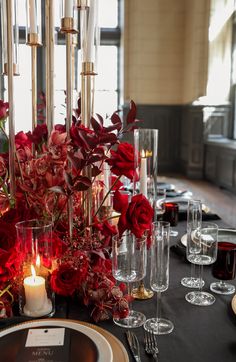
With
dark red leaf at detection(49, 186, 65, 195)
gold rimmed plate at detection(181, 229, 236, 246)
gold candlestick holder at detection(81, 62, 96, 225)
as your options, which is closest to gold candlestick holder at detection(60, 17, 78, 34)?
gold candlestick holder at detection(81, 62, 96, 225)

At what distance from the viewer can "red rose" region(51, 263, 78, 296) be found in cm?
80

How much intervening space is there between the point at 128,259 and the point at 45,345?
0.24 metres

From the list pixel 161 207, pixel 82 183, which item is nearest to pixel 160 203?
pixel 161 207

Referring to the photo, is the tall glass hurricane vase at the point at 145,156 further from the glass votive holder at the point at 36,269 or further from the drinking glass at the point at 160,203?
the glass votive holder at the point at 36,269

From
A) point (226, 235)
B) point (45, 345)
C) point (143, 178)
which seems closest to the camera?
point (45, 345)

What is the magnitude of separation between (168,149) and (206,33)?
6.86 ft

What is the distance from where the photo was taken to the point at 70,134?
79 cm

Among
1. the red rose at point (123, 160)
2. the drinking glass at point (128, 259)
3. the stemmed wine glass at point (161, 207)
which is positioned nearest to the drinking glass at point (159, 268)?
the drinking glass at point (128, 259)

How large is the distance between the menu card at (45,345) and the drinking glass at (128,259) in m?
0.17

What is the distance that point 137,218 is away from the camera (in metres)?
0.81

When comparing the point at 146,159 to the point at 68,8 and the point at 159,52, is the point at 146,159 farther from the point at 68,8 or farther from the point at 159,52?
the point at 159,52

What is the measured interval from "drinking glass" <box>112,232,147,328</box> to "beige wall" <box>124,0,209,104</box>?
601cm

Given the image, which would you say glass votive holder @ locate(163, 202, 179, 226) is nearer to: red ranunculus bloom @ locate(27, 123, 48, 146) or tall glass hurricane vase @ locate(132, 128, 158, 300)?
tall glass hurricane vase @ locate(132, 128, 158, 300)

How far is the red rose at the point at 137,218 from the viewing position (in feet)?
2.65
